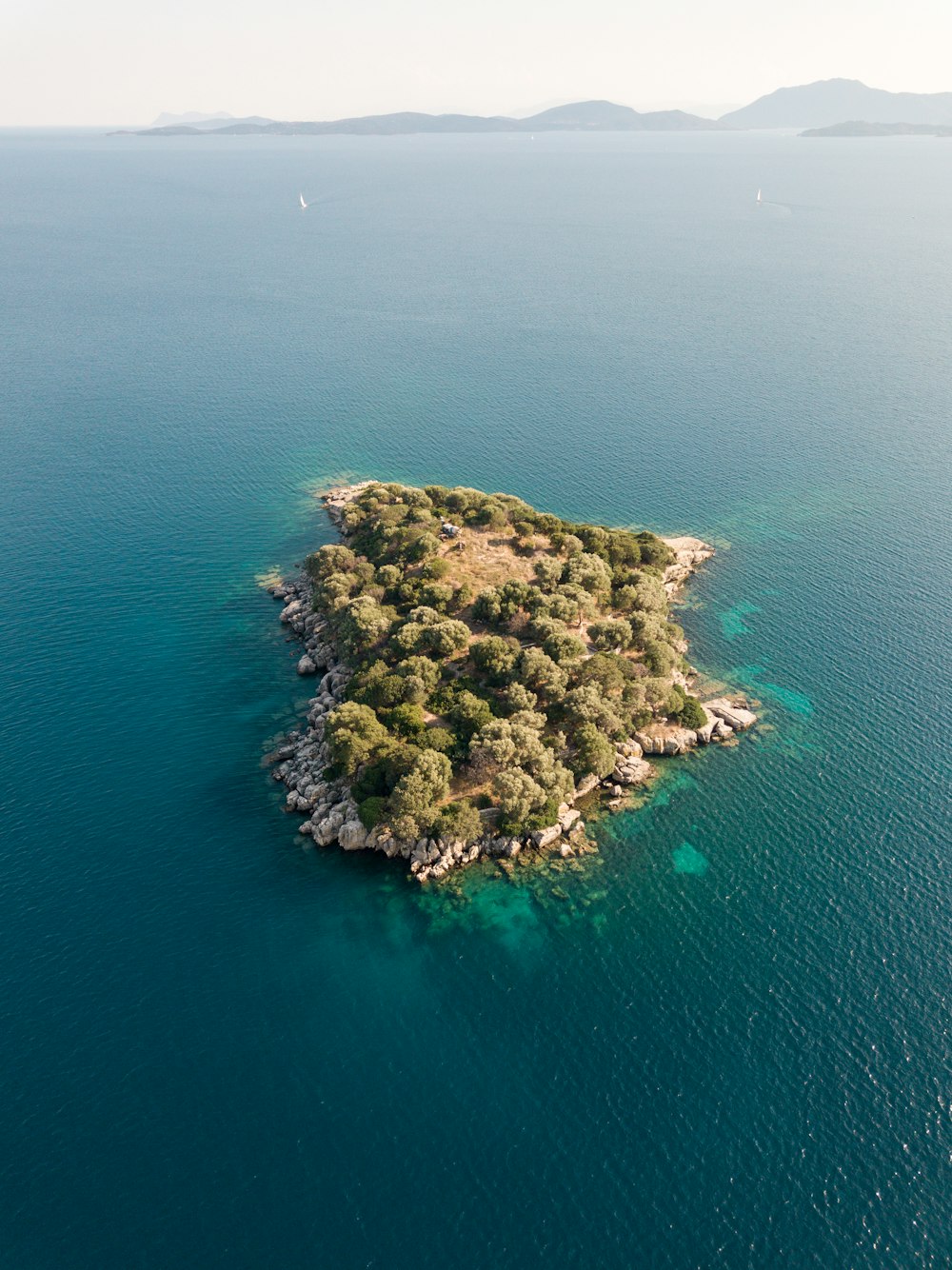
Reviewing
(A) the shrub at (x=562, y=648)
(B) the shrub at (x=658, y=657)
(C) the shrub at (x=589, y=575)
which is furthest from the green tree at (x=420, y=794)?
(C) the shrub at (x=589, y=575)

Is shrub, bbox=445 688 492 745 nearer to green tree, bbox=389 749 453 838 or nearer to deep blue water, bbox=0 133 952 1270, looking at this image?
green tree, bbox=389 749 453 838

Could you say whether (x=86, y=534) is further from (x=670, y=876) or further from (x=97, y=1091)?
(x=670, y=876)

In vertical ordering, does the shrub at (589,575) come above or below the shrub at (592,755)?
above

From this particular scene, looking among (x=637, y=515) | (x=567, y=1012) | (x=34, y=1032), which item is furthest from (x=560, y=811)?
(x=637, y=515)

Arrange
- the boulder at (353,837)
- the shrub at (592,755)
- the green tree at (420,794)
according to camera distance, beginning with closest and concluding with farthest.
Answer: the green tree at (420,794) < the boulder at (353,837) < the shrub at (592,755)

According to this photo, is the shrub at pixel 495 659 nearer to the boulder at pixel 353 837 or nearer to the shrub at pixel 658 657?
the shrub at pixel 658 657

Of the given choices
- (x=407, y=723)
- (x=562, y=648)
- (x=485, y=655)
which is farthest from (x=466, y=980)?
(x=562, y=648)

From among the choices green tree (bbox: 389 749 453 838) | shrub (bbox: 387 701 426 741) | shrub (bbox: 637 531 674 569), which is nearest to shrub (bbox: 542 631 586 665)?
shrub (bbox: 387 701 426 741)
